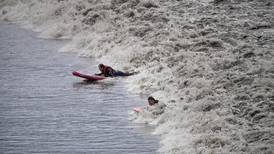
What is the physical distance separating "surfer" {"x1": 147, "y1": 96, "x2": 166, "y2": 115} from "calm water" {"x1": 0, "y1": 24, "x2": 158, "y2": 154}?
0.80 meters

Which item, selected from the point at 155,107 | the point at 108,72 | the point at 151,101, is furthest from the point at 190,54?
the point at 155,107

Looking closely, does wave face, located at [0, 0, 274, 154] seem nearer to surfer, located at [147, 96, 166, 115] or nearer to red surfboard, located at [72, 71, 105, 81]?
surfer, located at [147, 96, 166, 115]

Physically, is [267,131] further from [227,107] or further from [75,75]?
[75,75]

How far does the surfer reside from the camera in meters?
19.6

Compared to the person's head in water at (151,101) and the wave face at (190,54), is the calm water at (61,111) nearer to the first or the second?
the person's head in water at (151,101)

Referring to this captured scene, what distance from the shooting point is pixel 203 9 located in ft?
A: 109

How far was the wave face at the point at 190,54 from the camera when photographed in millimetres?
17328

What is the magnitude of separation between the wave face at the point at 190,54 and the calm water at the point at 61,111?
988mm

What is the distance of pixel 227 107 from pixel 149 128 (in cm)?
226

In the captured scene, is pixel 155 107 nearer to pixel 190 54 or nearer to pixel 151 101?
pixel 151 101

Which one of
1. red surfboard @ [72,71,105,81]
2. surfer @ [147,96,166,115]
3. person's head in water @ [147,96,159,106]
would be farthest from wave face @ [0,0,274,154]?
red surfboard @ [72,71,105,81]

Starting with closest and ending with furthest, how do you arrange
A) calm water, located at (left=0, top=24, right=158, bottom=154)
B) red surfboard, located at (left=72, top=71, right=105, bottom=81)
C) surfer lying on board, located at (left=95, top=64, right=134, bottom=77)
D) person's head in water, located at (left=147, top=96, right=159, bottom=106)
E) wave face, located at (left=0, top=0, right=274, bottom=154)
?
1. wave face, located at (left=0, top=0, right=274, bottom=154)
2. calm water, located at (left=0, top=24, right=158, bottom=154)
3. person's head in water, located at (left=147, top=96, right=159, bottom=106)
4. surfer lying on board, located at (left=95, top=64, right=134, bottom=77)
5. red surfboard, located at (left=72, top=71, right=105, bottom=81)

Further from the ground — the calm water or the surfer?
the surfer

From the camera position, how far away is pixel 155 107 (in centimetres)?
1977
